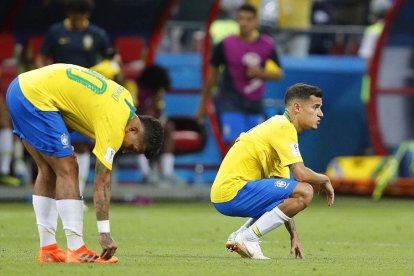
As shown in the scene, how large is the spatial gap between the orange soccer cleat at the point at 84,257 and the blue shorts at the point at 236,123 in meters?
7.42

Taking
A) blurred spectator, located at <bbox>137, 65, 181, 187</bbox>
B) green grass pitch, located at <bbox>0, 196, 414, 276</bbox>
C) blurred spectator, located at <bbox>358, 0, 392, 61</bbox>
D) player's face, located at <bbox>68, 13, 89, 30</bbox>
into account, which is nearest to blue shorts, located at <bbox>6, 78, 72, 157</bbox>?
green grass pitch, located at <bbox>0, 196, 414, 276</bbox>

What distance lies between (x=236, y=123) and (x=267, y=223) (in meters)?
6.70

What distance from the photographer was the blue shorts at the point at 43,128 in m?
10.2

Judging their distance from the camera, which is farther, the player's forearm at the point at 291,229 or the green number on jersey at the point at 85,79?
the player's forearm at the point at 291,229

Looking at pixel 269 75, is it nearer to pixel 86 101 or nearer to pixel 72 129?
pixel 72 129

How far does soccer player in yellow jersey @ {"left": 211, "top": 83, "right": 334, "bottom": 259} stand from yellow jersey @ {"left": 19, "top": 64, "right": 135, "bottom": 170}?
146 centimetres

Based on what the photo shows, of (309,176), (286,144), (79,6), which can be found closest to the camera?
(309,176)

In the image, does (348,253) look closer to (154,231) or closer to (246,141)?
(246,141)

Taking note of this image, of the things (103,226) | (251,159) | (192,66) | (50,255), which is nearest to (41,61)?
(192,66)

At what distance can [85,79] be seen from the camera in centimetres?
1030

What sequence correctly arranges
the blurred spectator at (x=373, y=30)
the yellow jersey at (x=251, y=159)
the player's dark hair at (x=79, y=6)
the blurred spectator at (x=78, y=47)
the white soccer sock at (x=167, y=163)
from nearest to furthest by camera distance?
the yellow jersey at (x=251, y=159)
the player's dark hair at (x=79, y=6)
the blurred spectator at (x=78, y=47)
the white soccer sock at (x=167, y=163)
the blurred spectator at (x=373, y=30)

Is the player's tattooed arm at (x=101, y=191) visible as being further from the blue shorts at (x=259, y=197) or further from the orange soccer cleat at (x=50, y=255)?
the blue shorts at (x=259, y=197)

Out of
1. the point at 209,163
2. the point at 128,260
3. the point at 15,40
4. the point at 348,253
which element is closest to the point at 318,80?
the point at 209,163

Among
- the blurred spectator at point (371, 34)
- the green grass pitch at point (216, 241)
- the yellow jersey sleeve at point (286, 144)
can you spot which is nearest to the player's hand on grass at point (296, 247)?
the green grass pitch at point (216, 241)
